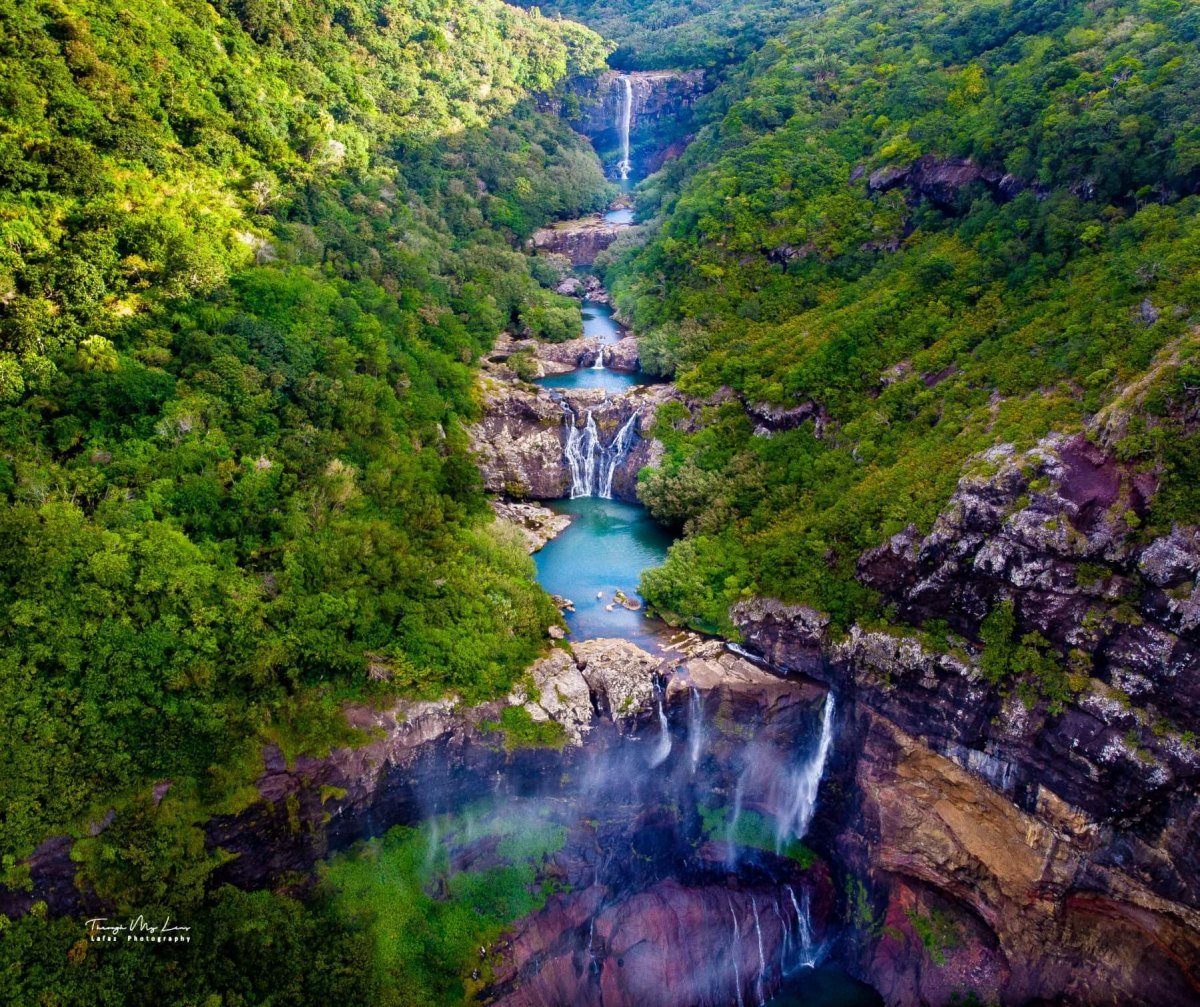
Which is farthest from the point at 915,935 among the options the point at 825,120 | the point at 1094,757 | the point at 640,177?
the point at 640,177

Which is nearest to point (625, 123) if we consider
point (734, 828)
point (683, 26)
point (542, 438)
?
point (683, 26)

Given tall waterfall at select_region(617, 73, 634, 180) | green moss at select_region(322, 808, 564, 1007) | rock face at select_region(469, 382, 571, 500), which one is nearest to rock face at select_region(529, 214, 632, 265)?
tall waterfall at select_region(617, 73, 634, 180)

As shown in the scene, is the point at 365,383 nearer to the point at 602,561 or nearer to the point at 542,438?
the point at 542,438

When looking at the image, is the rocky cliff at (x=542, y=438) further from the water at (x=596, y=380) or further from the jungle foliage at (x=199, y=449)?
the water at (x=596, y=380)

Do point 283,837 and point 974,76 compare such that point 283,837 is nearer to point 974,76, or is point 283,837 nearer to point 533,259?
point 533,259

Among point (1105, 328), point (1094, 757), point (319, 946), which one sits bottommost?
point (319, 946)

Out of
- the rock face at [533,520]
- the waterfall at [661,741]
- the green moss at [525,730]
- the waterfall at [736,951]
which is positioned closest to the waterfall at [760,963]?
the waterfall at [736,951]
